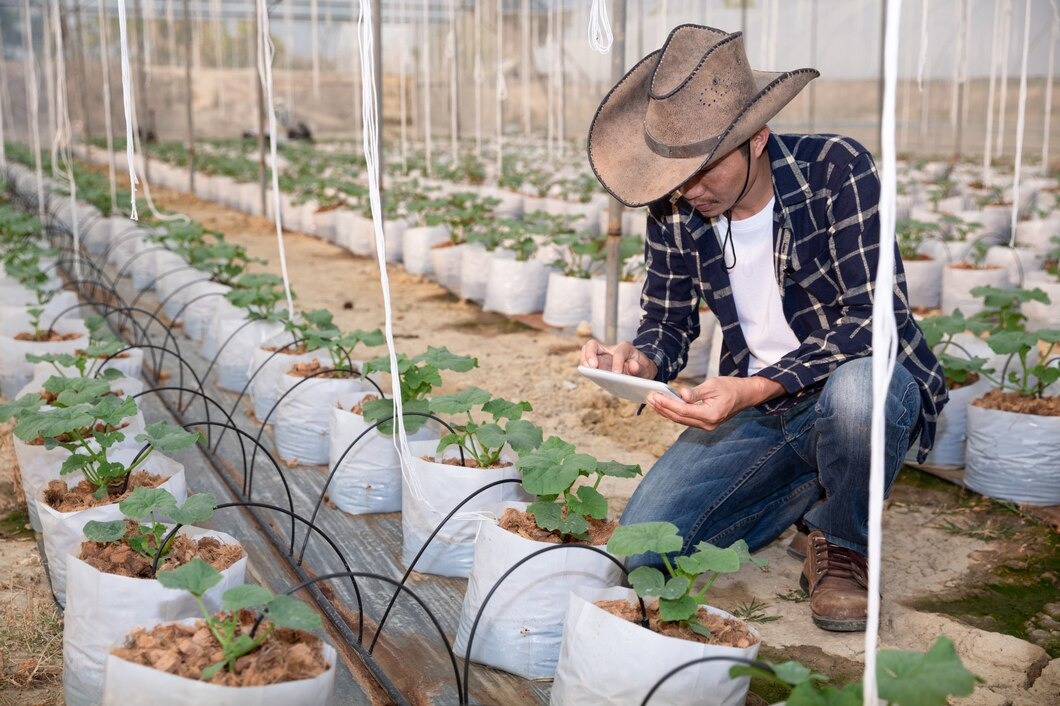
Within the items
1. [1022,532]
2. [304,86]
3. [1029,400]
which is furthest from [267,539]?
[304,86]

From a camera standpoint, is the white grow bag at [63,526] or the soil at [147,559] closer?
the soil at [147,559]

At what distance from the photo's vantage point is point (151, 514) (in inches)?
74.4

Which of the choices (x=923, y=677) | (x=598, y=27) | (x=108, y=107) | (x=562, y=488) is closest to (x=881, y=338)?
(x=923, y=677)

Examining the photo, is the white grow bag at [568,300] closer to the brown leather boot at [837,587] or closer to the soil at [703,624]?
the brown leather boot at [837,587]

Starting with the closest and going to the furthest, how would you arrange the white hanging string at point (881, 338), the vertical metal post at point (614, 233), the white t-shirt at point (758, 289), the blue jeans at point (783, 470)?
1. the white hanging string at point (881, 338)
2. the blue jeans at point (783, 470)
3. the white t-shirt at point (758, 289)
4. the vertical metal post at point (614, 233)

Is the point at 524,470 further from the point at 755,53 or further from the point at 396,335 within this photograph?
the point at 755,53

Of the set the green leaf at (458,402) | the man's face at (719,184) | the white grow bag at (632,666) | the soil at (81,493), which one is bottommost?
the white grow bag at (632,666)

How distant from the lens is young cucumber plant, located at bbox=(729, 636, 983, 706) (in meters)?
1.23

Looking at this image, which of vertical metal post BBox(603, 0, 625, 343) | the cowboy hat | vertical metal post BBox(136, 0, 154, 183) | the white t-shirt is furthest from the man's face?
vertical metal post BBox(136, 0, 154, 183)

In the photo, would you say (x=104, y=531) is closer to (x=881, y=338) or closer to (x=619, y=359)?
(x=619, y=359)

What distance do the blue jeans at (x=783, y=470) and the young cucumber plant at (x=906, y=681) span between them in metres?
0.79

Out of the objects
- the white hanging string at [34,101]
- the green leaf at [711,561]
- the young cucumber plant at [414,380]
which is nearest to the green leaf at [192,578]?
the green leaf at [711,561]

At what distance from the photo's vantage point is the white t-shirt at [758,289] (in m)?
2.33

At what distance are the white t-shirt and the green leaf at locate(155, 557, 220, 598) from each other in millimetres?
1352
